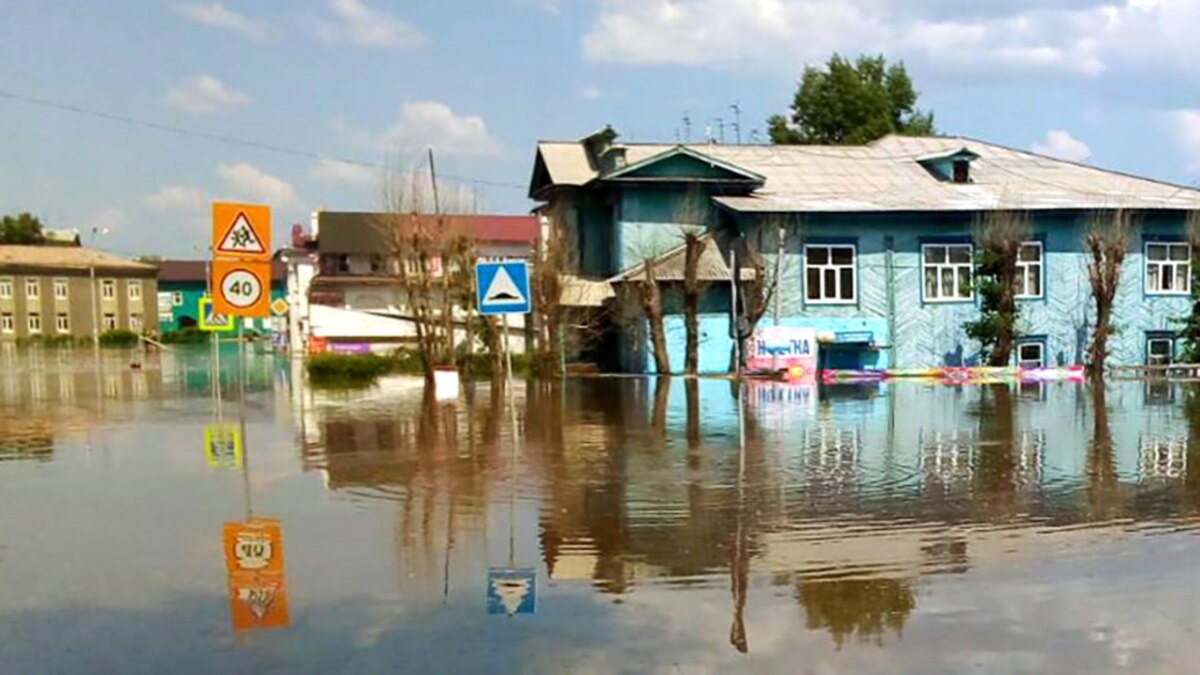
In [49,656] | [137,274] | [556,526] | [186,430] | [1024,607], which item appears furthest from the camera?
[137,274]

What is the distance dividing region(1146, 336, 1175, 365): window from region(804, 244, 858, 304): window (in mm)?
9587

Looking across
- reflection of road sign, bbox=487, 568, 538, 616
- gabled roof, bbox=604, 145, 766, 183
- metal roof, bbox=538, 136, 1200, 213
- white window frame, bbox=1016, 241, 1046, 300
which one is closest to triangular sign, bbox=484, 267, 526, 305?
reflection of road sign, bbox=487, 568, 538, 616

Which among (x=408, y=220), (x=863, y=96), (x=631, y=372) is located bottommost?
(x=631, y=372)

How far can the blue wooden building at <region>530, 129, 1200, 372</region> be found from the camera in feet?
112

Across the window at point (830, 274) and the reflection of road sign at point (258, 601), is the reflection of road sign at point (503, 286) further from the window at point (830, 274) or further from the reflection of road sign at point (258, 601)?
the window at point (830, 274)

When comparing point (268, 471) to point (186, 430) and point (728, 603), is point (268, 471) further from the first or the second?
point (728, 603)

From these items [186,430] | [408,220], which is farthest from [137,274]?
[186,430]

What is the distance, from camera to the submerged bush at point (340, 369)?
30.5m

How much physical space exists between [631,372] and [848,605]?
27.4 metres

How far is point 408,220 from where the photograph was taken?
A: 1273 inches

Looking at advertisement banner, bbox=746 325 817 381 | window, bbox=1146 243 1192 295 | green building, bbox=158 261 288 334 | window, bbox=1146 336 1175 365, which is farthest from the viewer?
green building, bbox=158 261 288 334

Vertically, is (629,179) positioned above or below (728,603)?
above

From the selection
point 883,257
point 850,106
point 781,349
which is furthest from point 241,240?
point 850,106

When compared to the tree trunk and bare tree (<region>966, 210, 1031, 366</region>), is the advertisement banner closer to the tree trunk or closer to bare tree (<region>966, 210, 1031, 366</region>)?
the tree trunk
